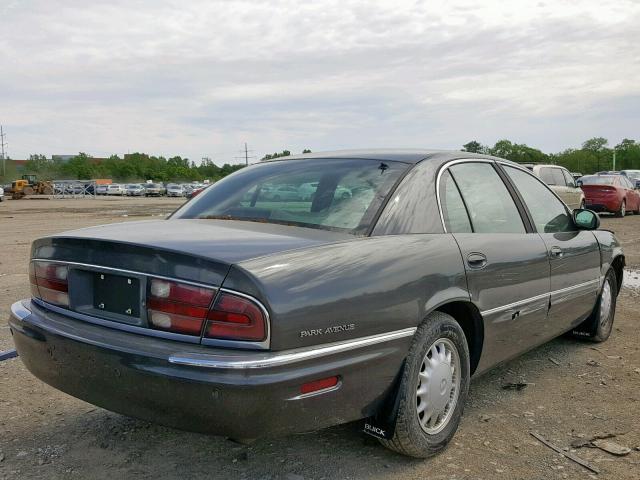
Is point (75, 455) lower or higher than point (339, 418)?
lower

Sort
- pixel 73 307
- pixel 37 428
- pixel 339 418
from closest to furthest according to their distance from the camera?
pixel 339 418
pixel 73 307
pixel 37 428

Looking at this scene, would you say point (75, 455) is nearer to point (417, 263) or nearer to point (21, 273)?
point (417, 263)

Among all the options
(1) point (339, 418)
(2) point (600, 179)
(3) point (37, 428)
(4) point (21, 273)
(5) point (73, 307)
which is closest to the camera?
(1) point (339, 418)

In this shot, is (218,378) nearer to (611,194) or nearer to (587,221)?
(587,221)

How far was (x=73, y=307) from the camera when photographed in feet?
9.19

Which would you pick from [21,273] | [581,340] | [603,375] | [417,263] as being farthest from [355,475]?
[21,273]

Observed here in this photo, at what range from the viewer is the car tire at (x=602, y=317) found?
16.2 ft

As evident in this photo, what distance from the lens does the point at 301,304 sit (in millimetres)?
2393

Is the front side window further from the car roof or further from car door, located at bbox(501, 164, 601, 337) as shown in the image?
the car roof

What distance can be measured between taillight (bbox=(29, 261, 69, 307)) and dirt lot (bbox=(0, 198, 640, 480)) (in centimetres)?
77

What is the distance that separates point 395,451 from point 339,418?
0.52 m

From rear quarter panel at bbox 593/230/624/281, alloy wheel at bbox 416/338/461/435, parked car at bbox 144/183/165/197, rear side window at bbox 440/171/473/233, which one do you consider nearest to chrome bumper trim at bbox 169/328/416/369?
alloy wheel at bbox 416/338/461/435

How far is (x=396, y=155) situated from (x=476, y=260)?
0.73m

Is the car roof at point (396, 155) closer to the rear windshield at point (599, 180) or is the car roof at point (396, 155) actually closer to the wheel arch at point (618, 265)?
the wheel arch at point (618, 265)
